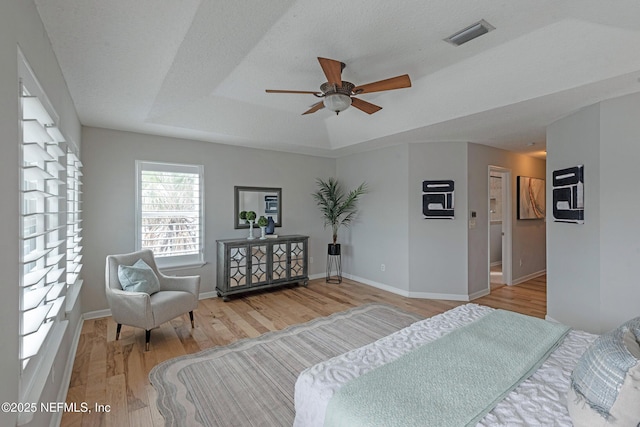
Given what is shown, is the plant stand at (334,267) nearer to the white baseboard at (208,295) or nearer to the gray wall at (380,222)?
the gray wall at (380,222)

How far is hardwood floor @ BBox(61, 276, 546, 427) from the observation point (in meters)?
2.17

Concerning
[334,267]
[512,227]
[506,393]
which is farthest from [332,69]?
[512,227]

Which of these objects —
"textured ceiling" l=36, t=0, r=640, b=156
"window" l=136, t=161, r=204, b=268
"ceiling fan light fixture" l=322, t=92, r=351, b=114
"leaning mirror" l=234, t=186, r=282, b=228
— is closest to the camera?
"textured ceiling" l=36, t=0, r=640, b=156

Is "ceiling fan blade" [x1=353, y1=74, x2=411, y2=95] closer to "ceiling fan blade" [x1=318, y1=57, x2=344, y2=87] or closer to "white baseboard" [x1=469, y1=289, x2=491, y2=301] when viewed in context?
"ceiling fan blade" [x1=318, y1=57, x2=344, y2=87]

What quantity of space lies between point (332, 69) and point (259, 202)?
3.25 m

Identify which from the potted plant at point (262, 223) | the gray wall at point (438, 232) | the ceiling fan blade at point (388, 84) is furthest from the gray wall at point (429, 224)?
the ceiling fan blade at point (388, 84)

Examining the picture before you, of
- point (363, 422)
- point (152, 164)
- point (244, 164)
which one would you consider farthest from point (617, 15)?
point (152, 164)

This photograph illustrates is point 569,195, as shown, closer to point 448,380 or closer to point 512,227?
point 512,227

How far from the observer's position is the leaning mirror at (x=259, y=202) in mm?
4934

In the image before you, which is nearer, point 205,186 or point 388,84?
point 388,84

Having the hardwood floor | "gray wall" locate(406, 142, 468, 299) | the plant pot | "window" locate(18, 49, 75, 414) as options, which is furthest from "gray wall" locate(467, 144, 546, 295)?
"window" locate(18, 49, 75, 414)

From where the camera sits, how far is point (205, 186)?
4.60 meters

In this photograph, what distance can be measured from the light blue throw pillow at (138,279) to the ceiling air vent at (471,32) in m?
3.62

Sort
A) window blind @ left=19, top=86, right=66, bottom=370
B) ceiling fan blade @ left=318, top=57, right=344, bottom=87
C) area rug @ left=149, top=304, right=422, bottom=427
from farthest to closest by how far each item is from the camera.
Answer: ceiling fan blade @ left=318, top=57, right=344, bottom=87, area rug @ left=149, top=304, right=422, bottom=427, window blind @ left=19, top=86, right=66, bottom=370
